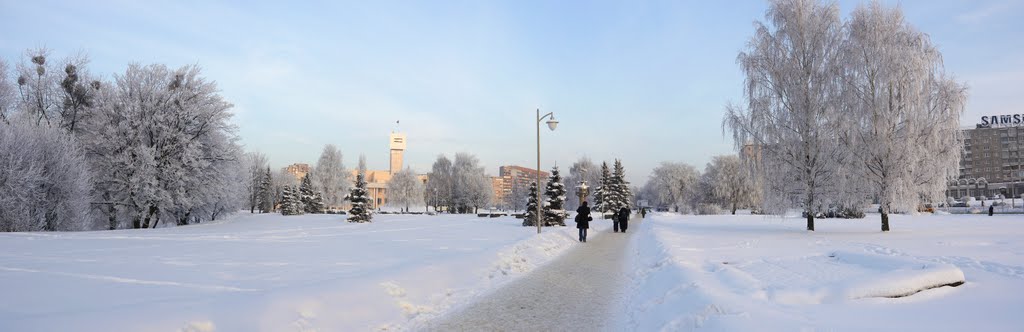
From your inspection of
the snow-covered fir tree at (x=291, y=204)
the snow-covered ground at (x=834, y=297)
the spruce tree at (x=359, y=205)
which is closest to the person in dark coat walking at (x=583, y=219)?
the snow-covered ground at (x=834, y=297)

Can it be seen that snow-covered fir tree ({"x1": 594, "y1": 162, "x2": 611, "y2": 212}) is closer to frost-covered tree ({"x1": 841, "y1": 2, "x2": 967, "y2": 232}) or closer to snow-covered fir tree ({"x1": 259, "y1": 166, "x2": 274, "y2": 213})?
frost-covered tree ({"x1": 841, "y1": 2, "x2": 967, "y2": 232})

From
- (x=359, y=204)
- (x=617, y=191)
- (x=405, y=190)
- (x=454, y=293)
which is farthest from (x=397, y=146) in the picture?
(x=454, y=293)

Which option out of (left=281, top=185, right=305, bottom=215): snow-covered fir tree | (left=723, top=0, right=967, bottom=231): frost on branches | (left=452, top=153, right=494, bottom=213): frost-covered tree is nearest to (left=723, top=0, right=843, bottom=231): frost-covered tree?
(left=723, top=0, right=967, bottom=231): frost on branches

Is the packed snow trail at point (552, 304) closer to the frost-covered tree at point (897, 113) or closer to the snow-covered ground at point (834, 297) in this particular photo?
the snow-covered ground at point (834, 297)

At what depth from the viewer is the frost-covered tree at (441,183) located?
81.0 m

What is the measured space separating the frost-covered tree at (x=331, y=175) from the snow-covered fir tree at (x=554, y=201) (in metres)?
50.8

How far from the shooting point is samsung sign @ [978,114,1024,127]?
12381 cm

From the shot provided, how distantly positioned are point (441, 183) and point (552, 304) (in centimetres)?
7462

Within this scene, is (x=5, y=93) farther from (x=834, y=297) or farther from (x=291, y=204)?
(x=834, y=297)

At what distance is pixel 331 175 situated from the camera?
257 ft

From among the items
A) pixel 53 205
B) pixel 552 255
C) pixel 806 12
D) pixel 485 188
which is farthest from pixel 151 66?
pixel 485 188

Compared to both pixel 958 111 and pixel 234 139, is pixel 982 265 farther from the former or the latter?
pixel 234 139

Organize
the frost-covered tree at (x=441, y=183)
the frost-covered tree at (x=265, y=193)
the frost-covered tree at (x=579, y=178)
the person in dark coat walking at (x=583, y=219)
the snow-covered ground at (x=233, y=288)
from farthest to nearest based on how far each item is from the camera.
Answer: the frost-covered tree at (x=579, y=178) → the frost-covered tree at (x=441, y=183) → the frost-covered tree at (x=265, y=193) → the person in dark coat walking at (x=583, y=219) → the snow-covered ground at (x=233, y=288)

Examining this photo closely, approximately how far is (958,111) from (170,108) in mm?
39031
